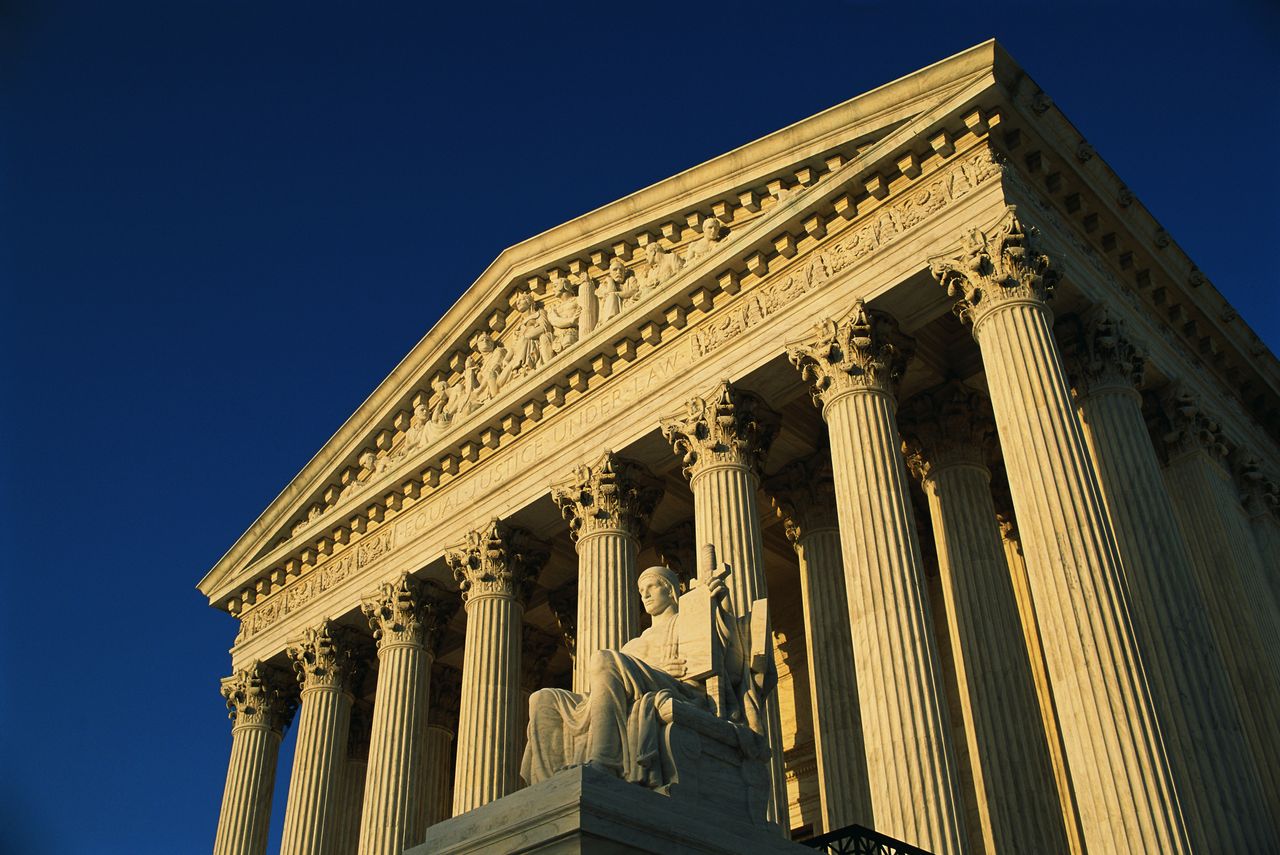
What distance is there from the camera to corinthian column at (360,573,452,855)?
22000 millimetres

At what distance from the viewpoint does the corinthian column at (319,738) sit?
24188 millimetres

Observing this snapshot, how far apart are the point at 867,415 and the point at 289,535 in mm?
17031

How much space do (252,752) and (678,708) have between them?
2094 centimetres

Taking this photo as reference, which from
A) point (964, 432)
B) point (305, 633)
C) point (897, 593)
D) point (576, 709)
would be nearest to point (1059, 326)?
point (964, 432)

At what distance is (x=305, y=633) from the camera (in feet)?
88.0

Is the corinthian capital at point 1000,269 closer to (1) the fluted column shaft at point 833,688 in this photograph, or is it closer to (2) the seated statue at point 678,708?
Result: (1) the fluted column shaft at point 833,688

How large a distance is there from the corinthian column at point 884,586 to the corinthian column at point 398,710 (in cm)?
1028

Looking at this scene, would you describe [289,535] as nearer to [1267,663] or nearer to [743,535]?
[743,535]

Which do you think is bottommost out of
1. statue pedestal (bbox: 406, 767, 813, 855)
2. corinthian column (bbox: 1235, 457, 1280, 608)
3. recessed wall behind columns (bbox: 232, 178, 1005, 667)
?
statue pedestal (bbox: 406, 767, 813, 855)

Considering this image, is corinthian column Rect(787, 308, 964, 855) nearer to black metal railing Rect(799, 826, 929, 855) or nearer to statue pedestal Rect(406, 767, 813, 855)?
black metal railing Rect(799, 826, 929, 855)

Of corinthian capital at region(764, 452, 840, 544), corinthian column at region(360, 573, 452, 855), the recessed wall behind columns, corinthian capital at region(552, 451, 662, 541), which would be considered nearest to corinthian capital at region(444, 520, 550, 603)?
the recessed wall behind columns

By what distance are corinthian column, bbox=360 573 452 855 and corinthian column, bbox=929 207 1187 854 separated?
13032mm

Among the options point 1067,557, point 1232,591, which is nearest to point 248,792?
point 1067,557

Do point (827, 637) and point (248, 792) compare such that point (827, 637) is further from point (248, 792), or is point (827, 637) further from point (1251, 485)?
point (248, 792)
